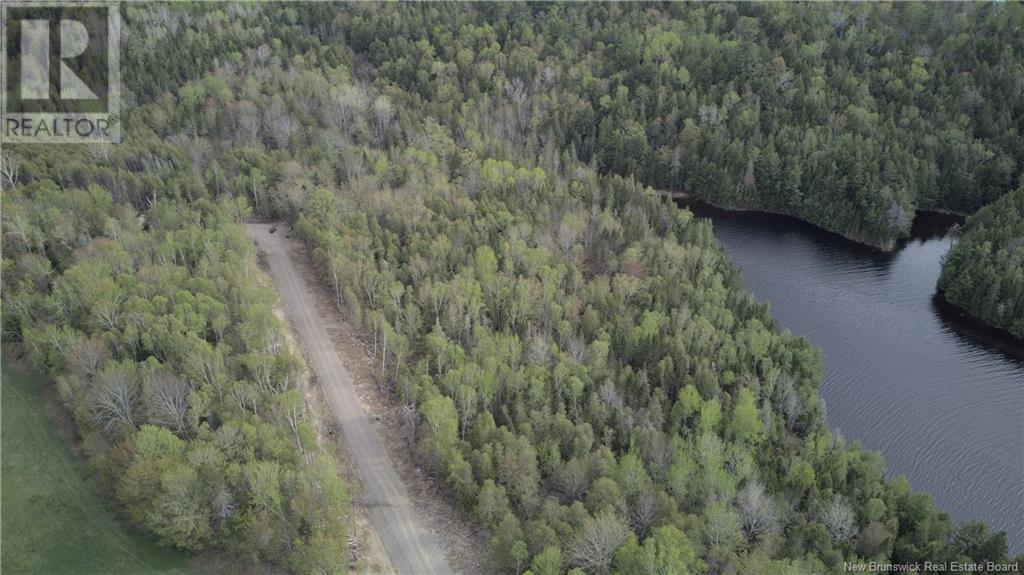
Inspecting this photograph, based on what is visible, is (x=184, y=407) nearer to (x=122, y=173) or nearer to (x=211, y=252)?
(x=211, y=252)

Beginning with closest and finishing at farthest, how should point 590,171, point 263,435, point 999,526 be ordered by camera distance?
point 263,435 → point 999,526 → point 590,171

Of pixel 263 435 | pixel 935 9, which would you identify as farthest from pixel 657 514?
pixel 935 9

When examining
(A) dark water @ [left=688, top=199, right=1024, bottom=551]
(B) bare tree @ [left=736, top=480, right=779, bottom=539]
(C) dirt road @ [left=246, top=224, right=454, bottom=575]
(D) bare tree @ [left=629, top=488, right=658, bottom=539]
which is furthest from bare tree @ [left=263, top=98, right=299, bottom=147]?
(B) bare tree @ [left=736, top=480, right=779, bottom=539]

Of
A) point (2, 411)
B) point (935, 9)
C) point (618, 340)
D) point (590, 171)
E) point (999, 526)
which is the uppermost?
point (935, 9)

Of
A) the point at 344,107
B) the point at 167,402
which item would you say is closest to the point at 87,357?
the point at 167,402

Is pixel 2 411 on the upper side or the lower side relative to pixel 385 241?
lower

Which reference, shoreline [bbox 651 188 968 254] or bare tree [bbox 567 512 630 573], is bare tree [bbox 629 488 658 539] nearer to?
bare tree [bbox 567 512 630 573]

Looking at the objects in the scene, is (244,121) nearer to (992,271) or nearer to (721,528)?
(721,528)
